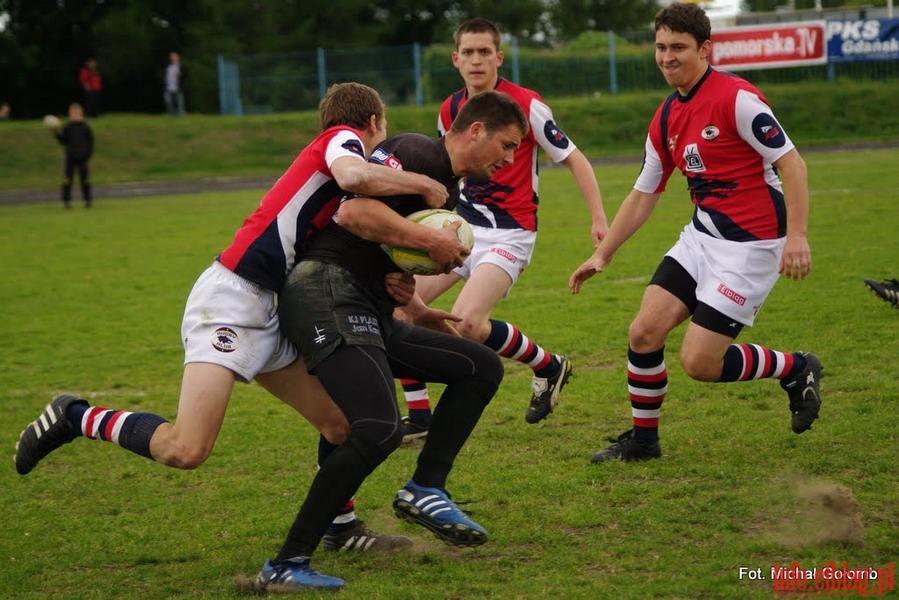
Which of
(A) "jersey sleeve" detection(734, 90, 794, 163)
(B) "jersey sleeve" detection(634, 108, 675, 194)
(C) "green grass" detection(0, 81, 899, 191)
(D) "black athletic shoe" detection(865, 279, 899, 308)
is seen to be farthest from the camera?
(C) "green grass" detection(0, 81, 899, 191)

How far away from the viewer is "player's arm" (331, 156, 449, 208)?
4484 mm

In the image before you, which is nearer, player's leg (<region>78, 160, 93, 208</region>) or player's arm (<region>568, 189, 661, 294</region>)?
player's arm (<region>568, 189, 661, 294</region>)

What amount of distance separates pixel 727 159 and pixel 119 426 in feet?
11.1

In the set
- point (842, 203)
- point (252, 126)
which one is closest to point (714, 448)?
point (842, 203)

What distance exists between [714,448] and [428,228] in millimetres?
2511

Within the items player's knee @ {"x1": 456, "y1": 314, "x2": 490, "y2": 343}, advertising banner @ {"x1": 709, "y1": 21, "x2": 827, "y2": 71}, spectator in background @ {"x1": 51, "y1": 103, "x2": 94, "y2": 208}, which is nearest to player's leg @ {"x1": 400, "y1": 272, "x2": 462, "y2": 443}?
Answer: player's knee @ {"x1": 456, "y1": 314, "x2": 490, "y2": 343}

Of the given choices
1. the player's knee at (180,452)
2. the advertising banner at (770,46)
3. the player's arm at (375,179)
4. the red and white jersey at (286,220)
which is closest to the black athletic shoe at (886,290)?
the player's arm at (375,179)

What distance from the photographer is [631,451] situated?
614cm

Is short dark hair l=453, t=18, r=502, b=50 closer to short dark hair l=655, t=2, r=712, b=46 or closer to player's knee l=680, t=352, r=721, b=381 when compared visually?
short dark hair l=655, t=2, r=712, b=46

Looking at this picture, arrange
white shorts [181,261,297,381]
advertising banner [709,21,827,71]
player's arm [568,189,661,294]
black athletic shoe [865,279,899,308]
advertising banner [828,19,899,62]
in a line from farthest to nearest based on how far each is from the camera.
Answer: advertising banner [828,19,899,62] → advertising banner [709,21,827,71] → black athletic shoe [865,279,899,308] → player's arm [568,189,661,294] → white shorts [181,261,297,381]

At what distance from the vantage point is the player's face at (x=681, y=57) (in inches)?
232

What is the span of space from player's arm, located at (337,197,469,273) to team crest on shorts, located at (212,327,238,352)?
67 cm

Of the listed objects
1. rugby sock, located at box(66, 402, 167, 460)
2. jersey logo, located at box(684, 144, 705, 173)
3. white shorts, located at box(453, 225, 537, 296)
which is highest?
jersey logo, located at box(684, 144, 705, 173)

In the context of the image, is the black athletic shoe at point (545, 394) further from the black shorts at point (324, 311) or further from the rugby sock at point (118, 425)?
the rugby sock at point (118, 425)
